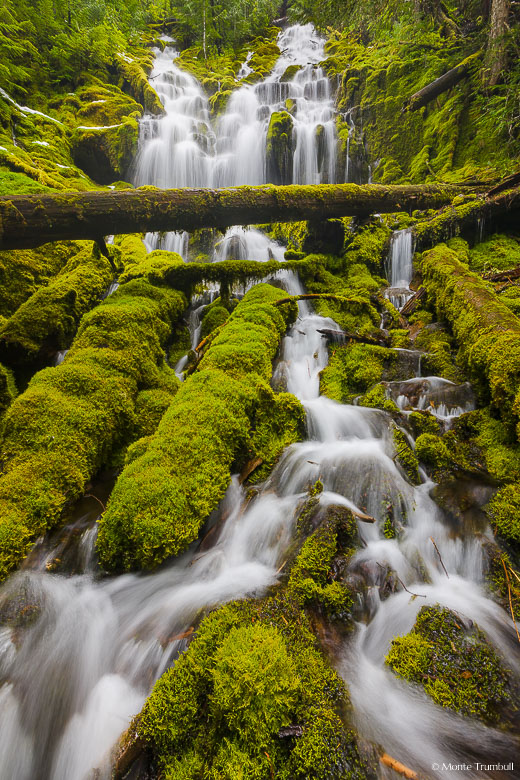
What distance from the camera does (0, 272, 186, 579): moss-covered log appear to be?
9.73 feet

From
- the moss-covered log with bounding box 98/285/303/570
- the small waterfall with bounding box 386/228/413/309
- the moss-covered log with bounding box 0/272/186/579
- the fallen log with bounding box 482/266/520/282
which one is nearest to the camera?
the moss-covered log with bounding box 98/285/303/570

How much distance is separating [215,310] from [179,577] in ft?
19.8

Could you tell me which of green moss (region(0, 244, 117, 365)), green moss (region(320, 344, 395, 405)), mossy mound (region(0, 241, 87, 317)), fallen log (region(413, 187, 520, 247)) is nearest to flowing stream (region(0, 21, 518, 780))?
green moss (region(320, 344, 395, 405))

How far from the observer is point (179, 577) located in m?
2.83

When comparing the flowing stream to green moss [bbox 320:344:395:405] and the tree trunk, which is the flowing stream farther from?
the tree trunk

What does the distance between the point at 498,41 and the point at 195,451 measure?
46.8ft

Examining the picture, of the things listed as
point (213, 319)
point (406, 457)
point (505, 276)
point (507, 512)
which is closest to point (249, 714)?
point (507, 512)

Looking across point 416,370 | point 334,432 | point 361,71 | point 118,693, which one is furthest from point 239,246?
point 361,71

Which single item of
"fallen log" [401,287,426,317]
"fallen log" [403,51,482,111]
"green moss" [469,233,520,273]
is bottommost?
"fallen log" [401,287,426,317]

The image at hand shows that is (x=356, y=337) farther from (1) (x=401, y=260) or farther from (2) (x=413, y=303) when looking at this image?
(1) (x=401, y=260)

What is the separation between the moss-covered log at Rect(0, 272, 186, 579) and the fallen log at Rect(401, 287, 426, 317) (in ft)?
17.7

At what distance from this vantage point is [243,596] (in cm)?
252

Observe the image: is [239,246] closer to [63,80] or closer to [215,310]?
[215,310]

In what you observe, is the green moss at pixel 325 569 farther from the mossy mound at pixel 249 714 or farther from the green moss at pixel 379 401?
the green moss at pixel 379 401
